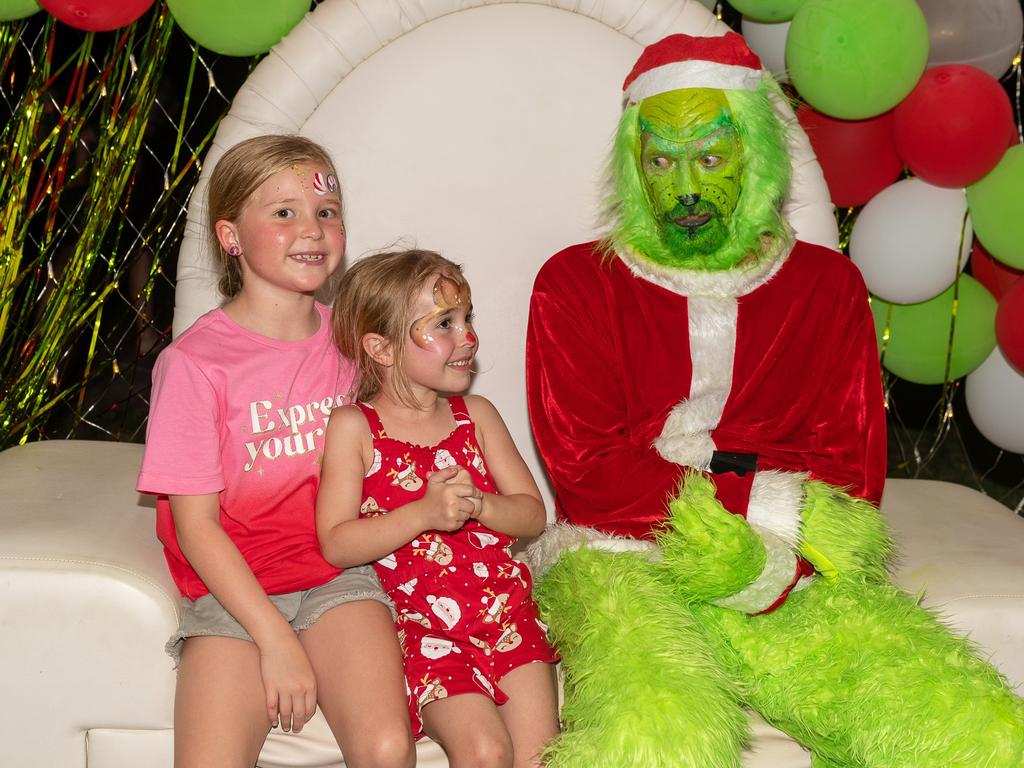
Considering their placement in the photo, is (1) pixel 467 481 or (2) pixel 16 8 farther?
(2) pixel 16 8

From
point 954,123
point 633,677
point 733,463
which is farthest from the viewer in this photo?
point 954,123

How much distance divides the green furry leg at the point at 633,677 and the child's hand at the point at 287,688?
0.28 m

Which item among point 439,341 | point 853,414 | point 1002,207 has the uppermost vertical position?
point 1002,207

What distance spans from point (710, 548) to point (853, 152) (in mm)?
977

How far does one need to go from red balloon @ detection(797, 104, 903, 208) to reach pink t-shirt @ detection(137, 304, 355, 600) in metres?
1.01

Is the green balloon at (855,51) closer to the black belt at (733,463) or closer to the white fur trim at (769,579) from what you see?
the black belt at (733,463)

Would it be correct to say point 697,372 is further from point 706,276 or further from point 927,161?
point 927,161

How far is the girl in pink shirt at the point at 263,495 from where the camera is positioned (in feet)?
4.33

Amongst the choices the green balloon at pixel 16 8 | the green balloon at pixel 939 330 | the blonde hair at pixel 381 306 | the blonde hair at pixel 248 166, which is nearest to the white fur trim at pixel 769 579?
the blonde hair at pixel 381 306

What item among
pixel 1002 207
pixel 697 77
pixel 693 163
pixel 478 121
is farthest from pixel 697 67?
pixel 1002 207

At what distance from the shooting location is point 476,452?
4.95 feet

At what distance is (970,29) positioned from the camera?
6.56ft

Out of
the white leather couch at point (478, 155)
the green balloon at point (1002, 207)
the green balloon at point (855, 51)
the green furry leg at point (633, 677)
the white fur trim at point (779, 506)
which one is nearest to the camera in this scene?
the green furry leg at point (633, 677)

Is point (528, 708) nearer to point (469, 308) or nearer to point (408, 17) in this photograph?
point (469, 308)
